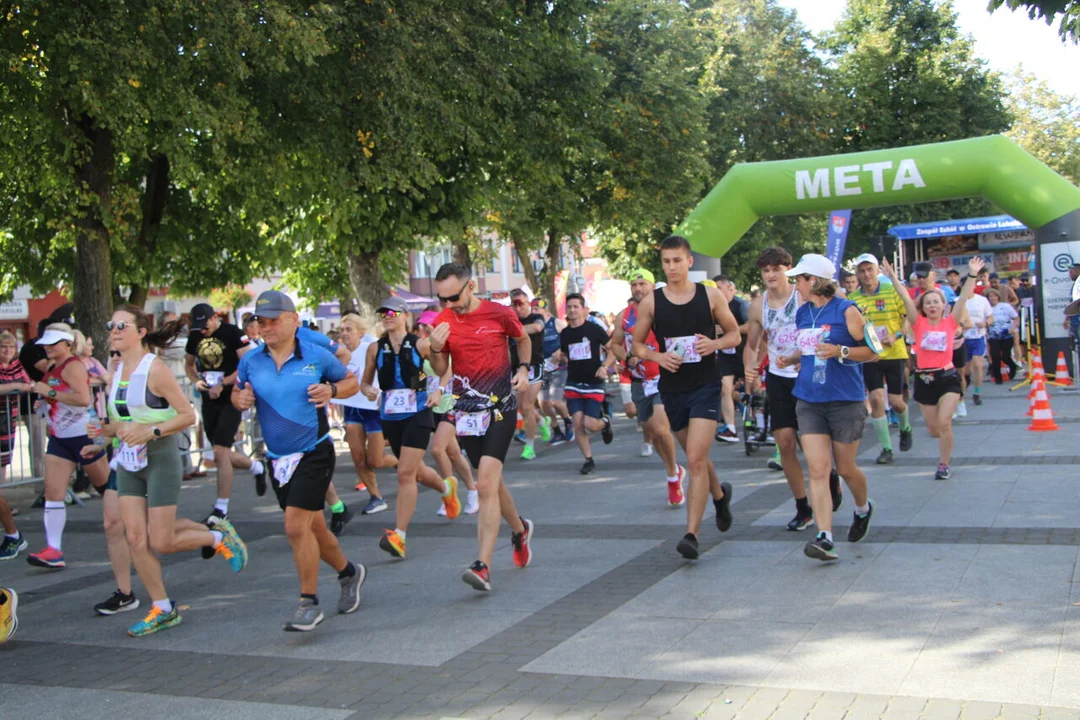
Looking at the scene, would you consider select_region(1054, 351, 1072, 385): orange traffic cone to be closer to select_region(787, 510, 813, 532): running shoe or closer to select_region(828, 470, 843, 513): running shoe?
select_region(828, 470, 843, 513): running shoe

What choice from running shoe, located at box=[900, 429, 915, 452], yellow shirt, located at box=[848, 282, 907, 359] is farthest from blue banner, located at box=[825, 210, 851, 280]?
yellow shirt, located at box=[848, 282, 907, 359]

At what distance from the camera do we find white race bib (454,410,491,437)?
7.02 metres

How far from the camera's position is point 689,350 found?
7.31 metres

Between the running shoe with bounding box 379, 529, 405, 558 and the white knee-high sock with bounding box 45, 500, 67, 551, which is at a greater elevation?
the white knee-high sock with bounding box 45, 500, 67, 551

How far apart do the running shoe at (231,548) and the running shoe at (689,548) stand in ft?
8.35

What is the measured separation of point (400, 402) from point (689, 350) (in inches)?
90.6

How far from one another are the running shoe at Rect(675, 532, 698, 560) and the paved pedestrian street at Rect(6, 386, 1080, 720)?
11 cm

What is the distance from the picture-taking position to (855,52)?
44656 mm

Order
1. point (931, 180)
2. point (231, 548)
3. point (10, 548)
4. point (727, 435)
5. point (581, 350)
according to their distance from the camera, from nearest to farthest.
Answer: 1. point (231, 548)
2. point (10, 548)
3. point (581, 350)
4. point (727, 435)
5. point (931, 180)

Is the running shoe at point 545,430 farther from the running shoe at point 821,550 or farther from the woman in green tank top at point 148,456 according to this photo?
the woman in green tank top at point 148,456

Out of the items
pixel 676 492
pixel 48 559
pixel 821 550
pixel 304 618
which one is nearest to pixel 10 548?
pixel 48 559

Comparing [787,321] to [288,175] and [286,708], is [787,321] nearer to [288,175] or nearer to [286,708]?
[286,708]

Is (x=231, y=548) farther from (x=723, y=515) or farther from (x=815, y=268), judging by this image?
(x=815, y=268)

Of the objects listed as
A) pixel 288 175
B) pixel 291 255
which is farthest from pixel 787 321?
pixel 291 255
